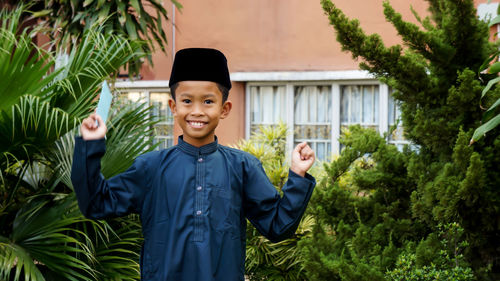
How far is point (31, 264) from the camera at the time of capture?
3.51 meters

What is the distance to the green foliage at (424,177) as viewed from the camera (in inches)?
129

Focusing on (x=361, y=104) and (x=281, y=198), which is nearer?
(x=281, y=198)

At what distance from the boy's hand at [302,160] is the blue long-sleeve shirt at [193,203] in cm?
2

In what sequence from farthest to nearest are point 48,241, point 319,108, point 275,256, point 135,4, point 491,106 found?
point 319,108
point 135,4
point 275,256
point 48,241
point 491,106

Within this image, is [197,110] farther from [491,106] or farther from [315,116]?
[315,116]

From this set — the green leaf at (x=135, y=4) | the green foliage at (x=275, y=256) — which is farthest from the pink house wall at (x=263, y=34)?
the green foliage at (x=275, y=256)

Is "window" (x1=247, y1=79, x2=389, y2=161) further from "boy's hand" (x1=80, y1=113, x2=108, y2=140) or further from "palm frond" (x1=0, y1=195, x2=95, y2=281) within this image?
"boy's hand" (x1=80, y1=113, x2=108, y2=140)

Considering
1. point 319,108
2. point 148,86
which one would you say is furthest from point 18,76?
point 148,86

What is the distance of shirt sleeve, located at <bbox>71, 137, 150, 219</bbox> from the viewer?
6.75ft

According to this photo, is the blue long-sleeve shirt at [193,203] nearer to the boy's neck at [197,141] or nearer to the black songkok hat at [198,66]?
the boy's neck at [197,141]

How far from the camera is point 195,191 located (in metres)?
2.24

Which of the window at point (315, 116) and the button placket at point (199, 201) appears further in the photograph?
the window at point (315, 116)

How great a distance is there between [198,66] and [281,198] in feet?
1.82

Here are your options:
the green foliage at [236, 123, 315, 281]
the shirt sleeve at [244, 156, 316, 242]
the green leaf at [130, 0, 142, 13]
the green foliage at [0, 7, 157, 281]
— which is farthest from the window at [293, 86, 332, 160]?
the shirt sleeve at [244, 156, 316, 242]
